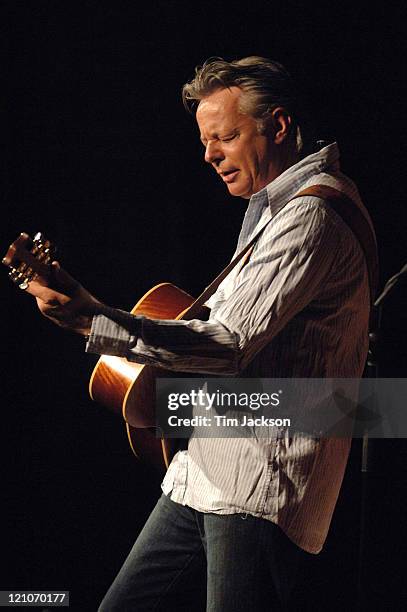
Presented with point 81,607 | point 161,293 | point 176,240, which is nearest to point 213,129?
point 161,293

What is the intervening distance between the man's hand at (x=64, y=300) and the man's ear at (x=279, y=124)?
53 cm

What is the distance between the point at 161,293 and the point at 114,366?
0.71 feet

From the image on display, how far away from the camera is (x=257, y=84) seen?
1.41 meters

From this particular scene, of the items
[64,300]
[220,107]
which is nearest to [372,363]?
[220,107]

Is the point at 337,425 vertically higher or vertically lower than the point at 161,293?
lower

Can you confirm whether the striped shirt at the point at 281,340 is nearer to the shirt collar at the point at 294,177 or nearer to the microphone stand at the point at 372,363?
the shirt collar at the point at 294,177

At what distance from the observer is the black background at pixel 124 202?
2246 millimetres

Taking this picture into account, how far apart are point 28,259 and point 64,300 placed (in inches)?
3.1

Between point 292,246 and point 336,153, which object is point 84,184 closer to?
point 336,153

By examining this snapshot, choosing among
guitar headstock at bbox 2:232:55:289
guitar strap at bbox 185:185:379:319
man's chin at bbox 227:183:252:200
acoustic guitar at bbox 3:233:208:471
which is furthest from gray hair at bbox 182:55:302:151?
guitar headstock at bbox 2:232:55:289

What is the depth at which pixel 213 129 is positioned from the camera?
4.77ft

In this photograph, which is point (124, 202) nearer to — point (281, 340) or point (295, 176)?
point (295, 176)

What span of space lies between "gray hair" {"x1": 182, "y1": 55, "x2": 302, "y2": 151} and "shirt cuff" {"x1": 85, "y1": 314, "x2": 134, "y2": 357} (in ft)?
1.75

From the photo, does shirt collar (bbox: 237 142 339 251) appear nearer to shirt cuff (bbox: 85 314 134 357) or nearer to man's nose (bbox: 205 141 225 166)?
man's nose (bbox: 205 141 225 166)
